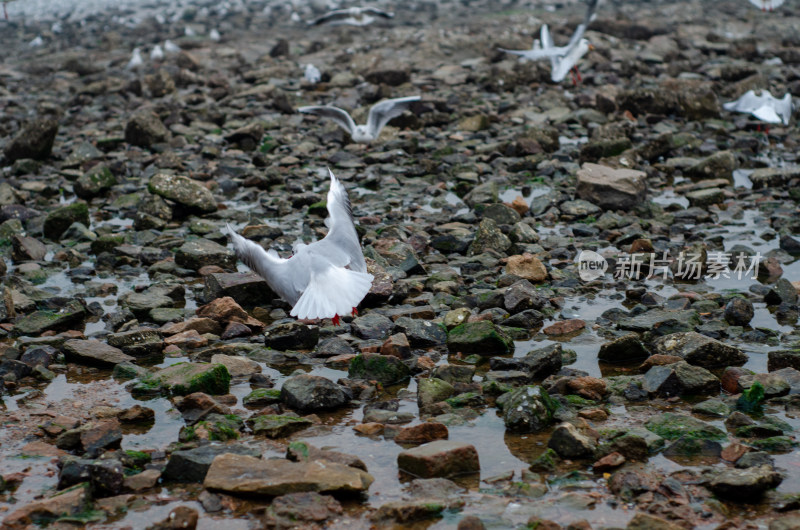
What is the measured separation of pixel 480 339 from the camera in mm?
6156

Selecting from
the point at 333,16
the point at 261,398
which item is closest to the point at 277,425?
the point at 261,398

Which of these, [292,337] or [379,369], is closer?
[379,369]

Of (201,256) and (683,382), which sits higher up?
(683,382)

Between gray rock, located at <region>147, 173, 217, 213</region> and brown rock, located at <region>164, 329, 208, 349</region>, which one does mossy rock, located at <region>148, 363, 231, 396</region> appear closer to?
brown rock, located at <region>164, 329, 208, 349</region>

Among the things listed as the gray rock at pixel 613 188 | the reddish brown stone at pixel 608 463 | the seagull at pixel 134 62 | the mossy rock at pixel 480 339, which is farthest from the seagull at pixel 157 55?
the reddish brown stone at pixel 608 463

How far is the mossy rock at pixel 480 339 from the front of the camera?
6.17m

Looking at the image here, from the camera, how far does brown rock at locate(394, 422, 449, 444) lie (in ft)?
16.1

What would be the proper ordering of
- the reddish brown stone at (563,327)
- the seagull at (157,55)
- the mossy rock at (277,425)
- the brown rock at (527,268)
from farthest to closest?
the seagull at (157,55), the brown rock at (527,268), the reddish brown stone at (563,327), the mossy rock at (277,425)

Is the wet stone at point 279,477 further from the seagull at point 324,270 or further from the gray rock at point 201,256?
the gray rock at point 201,256

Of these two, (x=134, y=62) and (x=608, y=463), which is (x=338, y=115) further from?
(x=134, y=62)

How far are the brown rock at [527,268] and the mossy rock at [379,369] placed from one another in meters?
2.14

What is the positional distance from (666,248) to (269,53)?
1637 cm

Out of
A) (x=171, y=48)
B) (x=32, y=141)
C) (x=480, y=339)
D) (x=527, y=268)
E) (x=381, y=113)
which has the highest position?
(x=480, y=339)

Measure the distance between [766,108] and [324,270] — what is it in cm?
928
